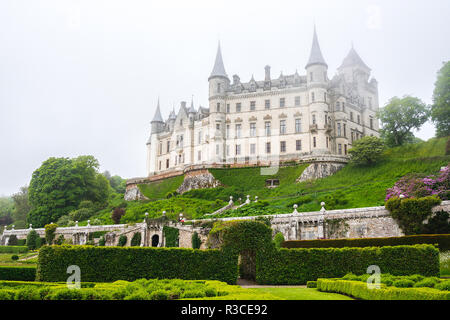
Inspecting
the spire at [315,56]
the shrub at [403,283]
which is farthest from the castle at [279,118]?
the shrub at [403,283]

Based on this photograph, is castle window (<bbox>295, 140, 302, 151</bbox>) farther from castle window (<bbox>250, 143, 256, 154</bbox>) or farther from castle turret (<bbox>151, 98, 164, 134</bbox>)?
castle turret (<bbox>151, 98, 164, 134</bbox>)

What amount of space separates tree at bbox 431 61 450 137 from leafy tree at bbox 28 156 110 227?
45.9 meters

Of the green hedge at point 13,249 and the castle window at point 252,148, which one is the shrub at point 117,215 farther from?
the castle window at point 252,148

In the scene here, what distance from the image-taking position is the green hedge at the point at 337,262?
759 inches

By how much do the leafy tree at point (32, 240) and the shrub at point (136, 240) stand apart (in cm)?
1606

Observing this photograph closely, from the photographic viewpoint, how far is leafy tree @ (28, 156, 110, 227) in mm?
58781

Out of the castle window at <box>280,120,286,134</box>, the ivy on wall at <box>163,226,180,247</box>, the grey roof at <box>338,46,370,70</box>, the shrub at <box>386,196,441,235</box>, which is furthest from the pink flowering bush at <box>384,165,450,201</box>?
the grey roof at <box>338,46,370,70</box>

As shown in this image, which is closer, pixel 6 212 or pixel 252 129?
pixel 252 129

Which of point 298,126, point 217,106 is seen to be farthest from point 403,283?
point 217,106

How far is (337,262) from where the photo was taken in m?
20.9

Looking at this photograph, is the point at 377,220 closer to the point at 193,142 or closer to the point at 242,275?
the point at 242,275

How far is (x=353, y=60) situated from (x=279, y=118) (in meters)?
19.2

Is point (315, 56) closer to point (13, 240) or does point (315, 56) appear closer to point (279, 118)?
point (279, 118)

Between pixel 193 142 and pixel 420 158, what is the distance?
1347 inches
